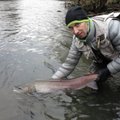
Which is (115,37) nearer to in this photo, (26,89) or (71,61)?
(71,61)

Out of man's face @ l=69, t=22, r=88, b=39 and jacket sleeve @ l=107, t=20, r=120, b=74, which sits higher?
man's face @ l=69, t=22, r=88, b=39

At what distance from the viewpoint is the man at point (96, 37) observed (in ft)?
17.3

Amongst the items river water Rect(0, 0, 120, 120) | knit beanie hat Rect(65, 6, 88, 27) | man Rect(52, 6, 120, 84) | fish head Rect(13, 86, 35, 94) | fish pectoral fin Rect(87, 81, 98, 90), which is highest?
knit beanie hat Rect(65, 6, 88, 27)

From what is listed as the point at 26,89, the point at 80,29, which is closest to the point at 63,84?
the point at 26,89

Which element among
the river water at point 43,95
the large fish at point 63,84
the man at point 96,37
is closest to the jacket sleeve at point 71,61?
the man at point 96,37

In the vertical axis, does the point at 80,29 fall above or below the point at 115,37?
above

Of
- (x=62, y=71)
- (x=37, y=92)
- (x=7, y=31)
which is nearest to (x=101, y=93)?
(x=62, y=71)

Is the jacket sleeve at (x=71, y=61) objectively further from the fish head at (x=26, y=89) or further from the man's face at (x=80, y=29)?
the man's face at (x=80, y=29)

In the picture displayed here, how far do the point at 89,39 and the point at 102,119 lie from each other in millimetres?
1630

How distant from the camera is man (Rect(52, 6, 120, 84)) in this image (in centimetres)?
527

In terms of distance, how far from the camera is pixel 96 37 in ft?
18.5

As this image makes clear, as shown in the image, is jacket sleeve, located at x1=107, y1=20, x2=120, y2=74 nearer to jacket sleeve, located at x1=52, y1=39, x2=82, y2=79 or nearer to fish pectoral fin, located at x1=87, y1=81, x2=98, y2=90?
fish pectoral fin, located at x1=87, y1=81, x2=98, y2=90

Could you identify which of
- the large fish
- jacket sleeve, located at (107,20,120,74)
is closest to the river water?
the large fish

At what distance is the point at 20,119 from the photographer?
5.82 metres
